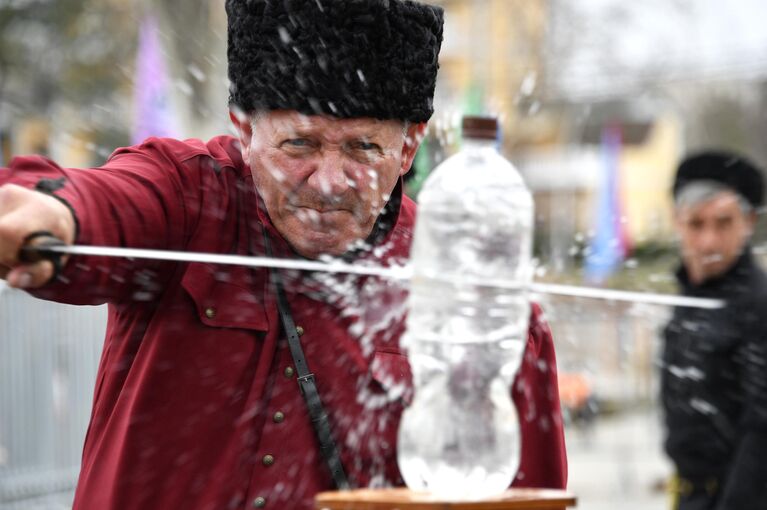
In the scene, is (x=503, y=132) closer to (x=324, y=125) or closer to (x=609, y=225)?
(x=324, y=125)

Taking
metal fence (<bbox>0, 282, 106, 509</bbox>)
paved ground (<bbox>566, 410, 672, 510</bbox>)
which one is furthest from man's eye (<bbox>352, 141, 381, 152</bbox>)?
paved ground (<bbox>566, 410, 672, 510</bbox>)

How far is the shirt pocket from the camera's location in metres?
2.86

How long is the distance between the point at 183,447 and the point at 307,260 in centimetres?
57

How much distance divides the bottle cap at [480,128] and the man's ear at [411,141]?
0.72 metres

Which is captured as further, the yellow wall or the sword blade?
the yellow wall

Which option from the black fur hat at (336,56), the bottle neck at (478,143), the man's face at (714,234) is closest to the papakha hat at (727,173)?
the man's face at (714,234)

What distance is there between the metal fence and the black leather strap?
209 inches

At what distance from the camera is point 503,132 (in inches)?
234

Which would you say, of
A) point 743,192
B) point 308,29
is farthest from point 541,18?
point 308,29

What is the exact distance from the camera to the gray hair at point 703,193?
228 inches

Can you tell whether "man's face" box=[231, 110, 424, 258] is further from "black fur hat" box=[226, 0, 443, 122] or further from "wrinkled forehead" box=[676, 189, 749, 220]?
"wrinkled forehead" box=[676, 189, 749, 220]

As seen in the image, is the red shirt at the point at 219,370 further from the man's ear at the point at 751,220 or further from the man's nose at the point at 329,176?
the man's ear at the point at 751,220

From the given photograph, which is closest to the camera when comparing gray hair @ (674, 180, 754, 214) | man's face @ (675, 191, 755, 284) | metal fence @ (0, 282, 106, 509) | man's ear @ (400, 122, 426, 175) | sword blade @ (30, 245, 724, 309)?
sword blade @ (30, 245, 724, 309)

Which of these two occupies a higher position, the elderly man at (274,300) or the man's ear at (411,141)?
the man's ear at (411,141)
